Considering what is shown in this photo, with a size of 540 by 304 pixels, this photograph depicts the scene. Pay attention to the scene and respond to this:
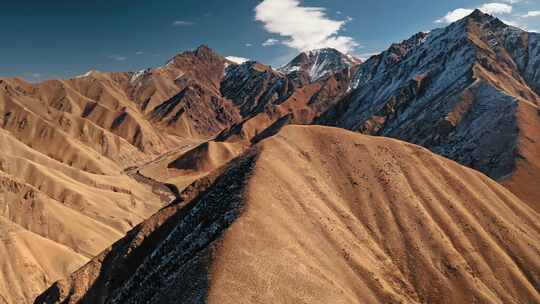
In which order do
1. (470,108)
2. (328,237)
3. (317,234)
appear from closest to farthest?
(317,234), (328,237), (470,108)

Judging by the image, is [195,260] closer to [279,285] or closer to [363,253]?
[279,285]

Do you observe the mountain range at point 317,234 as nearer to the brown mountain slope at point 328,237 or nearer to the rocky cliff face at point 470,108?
the brown mountain slope at point 328,237

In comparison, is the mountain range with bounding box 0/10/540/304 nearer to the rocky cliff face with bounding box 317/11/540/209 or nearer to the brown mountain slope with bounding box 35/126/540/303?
the brown mountain slope with bounding box 35/126/540/303

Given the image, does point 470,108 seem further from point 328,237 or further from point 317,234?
point 317,234

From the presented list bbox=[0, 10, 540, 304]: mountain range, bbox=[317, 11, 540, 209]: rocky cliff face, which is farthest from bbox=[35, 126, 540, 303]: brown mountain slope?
bbox=[317, 11, 540, 209]: rocky cliff face

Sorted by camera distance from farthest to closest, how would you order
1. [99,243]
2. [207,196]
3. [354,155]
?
[99,243], [354,155], [207,196]

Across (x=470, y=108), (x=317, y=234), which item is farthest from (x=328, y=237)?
(x=470, y=108)

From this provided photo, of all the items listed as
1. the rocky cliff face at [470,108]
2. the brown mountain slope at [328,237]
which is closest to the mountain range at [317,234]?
the brown mountain slope at [328,237]

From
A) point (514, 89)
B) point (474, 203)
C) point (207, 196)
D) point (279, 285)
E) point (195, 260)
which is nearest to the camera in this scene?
point (279, 285)

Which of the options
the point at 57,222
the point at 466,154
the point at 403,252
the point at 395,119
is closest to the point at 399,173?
the point at 403,252
